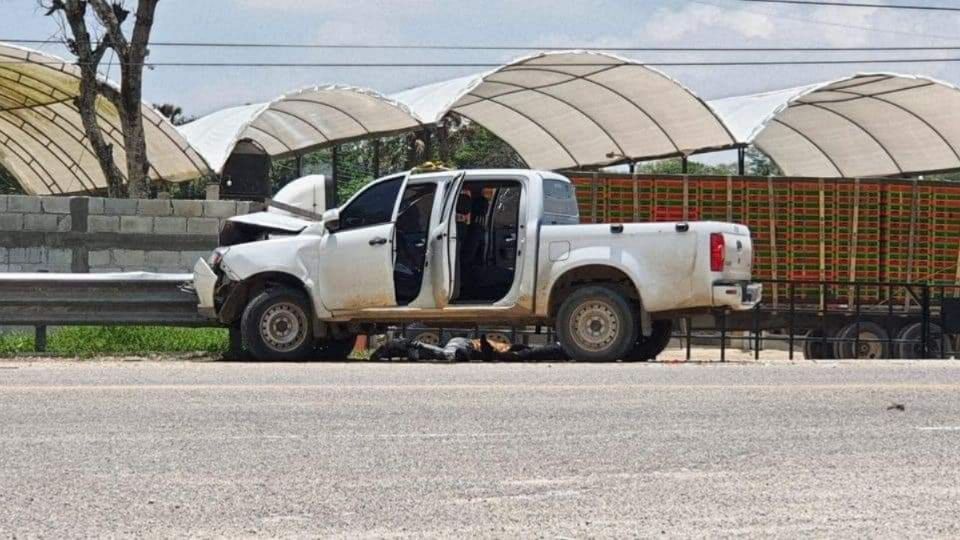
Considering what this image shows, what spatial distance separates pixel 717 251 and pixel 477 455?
7353 mm

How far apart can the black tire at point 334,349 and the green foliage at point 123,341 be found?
3.77 feet

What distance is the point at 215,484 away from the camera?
24.9 ft

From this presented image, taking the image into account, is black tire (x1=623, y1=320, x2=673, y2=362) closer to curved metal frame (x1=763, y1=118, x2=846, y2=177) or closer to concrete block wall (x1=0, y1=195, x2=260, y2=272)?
concrete block wall (x1=0, y1=195, x2=260, y2=272)

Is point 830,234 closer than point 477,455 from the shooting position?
No

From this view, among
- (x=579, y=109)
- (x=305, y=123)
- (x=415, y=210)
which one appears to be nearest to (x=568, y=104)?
(x=579, y=109)

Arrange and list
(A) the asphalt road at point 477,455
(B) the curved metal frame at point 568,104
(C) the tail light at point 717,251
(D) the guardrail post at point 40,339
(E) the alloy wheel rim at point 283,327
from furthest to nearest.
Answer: (B) the curved metal frame at point 568,104
(D) the guardrail post at point 40,339
(E) the alloy wheel rim at point 283,327
(C) the tail light at point 717,251
(A) the asphalt road at point 477,455

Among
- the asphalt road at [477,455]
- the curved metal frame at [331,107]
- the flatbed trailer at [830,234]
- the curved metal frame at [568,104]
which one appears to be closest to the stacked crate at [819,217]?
the flatbed trailer at [830,234]

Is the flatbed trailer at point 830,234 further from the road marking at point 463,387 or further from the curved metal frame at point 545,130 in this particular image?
the curved metal frame at point 545,130

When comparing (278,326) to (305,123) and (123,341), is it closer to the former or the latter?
(123,341)

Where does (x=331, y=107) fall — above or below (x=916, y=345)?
above

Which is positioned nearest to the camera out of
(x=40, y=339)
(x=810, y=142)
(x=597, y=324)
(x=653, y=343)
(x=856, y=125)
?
(x=597, y=324)

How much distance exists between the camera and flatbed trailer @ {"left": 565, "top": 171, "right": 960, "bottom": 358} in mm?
22844

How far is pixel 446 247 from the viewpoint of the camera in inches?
628

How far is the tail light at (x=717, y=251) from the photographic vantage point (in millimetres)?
15344
